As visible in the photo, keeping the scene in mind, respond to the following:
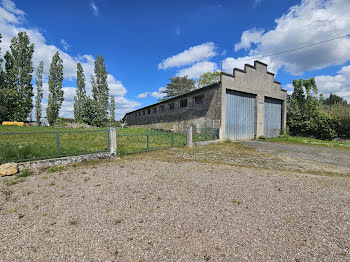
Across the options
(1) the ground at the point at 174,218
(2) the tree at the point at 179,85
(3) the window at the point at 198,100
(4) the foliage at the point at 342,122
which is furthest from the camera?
(2) the tree at the point at 179,85

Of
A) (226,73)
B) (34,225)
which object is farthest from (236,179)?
(226,73)

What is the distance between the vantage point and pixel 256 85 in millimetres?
15672

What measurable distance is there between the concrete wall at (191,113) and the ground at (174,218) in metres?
9.74

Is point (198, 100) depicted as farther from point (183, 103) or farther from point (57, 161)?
point (57, 161)

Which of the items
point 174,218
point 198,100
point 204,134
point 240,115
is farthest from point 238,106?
point 174,218

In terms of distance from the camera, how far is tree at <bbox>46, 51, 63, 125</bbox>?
91.0 feet

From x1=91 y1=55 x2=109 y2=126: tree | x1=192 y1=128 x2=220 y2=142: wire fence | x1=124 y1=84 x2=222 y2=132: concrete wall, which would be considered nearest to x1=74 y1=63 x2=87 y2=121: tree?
x1=91 y1=55 x2=109 y2=126: tree

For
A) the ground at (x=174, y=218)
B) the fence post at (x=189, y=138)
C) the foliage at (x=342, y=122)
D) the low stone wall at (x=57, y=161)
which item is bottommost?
the ground at (x=174, y=218)

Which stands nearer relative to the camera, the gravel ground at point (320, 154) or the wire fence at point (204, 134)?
the gravel ground at point (320, 154)

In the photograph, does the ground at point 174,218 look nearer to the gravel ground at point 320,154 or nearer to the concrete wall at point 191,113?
the gravel ground at point 320,154

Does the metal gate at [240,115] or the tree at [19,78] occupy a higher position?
the tree at [19,78]

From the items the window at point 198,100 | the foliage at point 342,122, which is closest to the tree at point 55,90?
the window at point 198,100

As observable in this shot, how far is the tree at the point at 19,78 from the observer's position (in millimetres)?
23156

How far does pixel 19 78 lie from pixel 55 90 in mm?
4851
